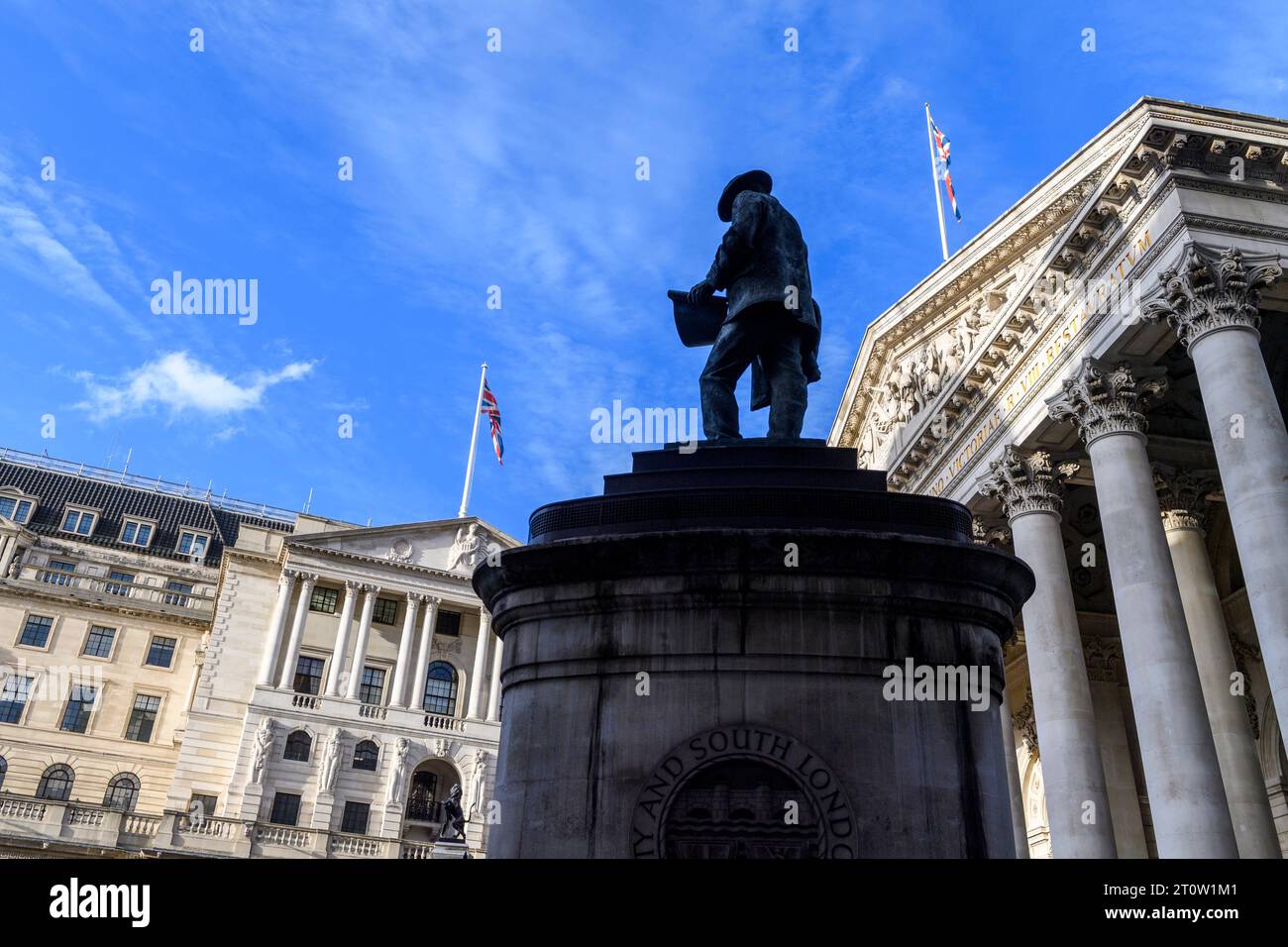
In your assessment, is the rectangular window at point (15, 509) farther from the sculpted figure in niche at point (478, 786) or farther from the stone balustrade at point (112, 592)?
the sculpted figure in niche at point (478, 786)

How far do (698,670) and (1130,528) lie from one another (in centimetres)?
1661

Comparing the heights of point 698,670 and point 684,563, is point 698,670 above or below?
below

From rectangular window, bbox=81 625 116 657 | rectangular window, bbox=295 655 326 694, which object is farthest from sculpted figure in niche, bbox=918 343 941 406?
rectangular window, bbox=81 625 116 657

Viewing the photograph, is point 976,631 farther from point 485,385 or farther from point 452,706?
point 452,706

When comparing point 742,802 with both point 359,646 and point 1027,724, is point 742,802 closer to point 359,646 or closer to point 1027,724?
point 1027,724

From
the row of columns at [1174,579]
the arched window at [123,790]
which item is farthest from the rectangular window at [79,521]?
the row of columns at [1174,579]

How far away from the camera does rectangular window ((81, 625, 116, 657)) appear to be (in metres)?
65.1

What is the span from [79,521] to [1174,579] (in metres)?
82.3

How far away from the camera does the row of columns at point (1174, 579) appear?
658 inches

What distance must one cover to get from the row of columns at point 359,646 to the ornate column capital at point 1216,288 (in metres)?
47.0

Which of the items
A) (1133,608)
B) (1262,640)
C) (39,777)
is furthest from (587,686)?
(39,777)

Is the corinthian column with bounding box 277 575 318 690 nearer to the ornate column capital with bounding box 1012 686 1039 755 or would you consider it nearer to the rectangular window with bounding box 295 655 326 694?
the rectangular window with bounding box 295 655 326 694

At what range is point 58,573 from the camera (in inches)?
2736
